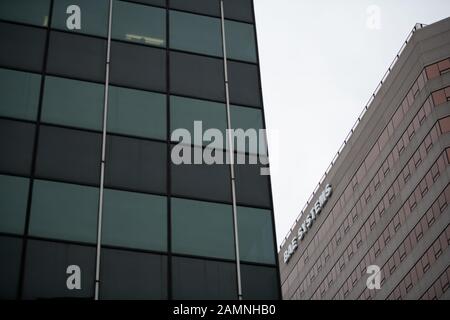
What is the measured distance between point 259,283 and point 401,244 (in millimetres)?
64389

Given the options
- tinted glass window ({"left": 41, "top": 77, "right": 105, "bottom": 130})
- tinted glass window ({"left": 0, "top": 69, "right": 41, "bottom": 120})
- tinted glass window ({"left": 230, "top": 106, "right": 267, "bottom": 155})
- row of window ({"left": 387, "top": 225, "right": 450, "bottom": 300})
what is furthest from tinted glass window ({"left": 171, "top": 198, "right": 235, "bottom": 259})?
row of window ({"left": 387, "top": 225, "right": 450, "bottom": 300})

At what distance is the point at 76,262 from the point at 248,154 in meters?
6.94

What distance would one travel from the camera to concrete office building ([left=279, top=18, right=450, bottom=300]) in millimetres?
76438

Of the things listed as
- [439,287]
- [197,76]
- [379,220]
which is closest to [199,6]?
[197,76]

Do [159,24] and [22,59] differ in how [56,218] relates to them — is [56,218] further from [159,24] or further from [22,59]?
[159,24]

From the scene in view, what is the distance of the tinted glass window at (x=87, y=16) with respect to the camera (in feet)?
81.3

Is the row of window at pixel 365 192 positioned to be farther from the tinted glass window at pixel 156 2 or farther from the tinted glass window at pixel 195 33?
the tinted glass window at pixel 156 2

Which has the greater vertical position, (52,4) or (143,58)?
(52,4)

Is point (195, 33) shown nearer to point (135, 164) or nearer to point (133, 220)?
point (135, 164)

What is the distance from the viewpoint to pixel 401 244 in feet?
270

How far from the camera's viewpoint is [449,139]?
75562 millimetres

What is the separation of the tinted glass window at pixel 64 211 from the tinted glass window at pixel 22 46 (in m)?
4.57

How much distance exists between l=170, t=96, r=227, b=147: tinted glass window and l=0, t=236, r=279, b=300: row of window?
4570 millimetres
